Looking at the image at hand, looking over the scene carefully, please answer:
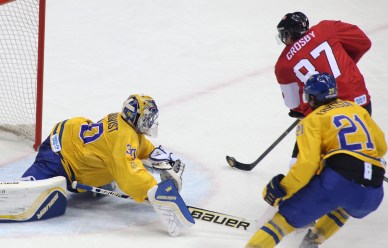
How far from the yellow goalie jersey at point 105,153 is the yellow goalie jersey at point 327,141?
75 cm

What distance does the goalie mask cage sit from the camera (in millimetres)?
5262

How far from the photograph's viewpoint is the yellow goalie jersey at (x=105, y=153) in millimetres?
4199

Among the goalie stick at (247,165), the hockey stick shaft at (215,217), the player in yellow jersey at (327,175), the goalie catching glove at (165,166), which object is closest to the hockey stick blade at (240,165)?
the goalie stick at (247,165)

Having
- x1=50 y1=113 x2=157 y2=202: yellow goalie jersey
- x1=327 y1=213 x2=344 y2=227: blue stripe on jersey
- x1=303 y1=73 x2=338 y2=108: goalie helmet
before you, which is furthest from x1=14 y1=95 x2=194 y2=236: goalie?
x1=303 y1=73 x2=338 y2=108: goalie helmet

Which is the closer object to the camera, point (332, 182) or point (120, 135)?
point (332, 182)

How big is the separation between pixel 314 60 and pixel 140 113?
2.77 feet

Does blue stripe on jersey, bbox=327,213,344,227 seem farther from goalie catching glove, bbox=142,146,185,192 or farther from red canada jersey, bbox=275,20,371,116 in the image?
goalie catching glove, bbox=142,146,185,192

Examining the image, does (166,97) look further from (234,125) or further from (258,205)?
(258,205)

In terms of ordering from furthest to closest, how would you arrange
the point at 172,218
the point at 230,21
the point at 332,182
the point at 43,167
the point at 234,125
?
the point at 230,21 < the point at 234,125 < the point at 43,167 < the point at 172,218 < the point at 332,182

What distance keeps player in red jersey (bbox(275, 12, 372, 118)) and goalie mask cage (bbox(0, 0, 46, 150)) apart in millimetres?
1442

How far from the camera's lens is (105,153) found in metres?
4.36

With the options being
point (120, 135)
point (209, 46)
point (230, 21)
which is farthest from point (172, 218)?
point (230, 21)

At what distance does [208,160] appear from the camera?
203 inches

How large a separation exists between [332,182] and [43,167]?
1.44m
